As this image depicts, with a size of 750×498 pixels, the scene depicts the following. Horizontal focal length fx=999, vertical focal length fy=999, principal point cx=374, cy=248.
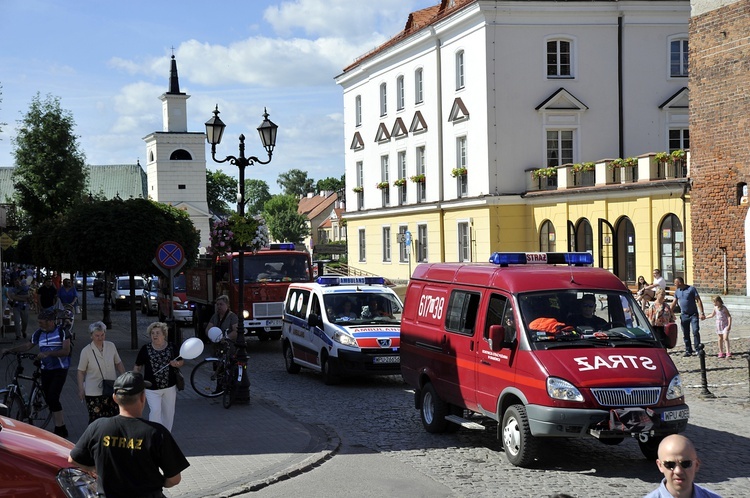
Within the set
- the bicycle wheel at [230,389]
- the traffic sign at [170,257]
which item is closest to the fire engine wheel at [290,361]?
the traffic sign at [170,257]

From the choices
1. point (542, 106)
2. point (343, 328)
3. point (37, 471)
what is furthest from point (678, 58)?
point (37, 471)

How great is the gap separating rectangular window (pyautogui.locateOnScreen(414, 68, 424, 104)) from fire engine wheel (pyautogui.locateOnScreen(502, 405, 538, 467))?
39.5 metres

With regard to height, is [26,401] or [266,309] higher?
[266,309]

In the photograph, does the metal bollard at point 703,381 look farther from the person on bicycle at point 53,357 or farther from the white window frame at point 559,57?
the white window frame at point 559,57

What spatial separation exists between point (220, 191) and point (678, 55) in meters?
95.7

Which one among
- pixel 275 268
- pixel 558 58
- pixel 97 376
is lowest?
pixel 97 376

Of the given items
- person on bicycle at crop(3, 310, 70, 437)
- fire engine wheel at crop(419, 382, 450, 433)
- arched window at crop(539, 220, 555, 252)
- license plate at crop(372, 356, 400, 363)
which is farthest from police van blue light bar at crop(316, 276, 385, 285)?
arched window at crop(539, 220, 555, 252)

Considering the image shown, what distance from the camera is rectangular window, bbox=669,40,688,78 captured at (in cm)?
4431

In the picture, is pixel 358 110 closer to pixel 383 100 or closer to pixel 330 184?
pixel 383 100

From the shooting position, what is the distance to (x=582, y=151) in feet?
143

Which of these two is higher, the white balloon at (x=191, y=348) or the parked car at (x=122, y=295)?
the white balloon at (x=191, y=348)

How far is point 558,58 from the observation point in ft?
144

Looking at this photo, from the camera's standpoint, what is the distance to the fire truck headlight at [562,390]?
34.0 ft

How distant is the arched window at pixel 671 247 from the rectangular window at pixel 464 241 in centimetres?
1151
